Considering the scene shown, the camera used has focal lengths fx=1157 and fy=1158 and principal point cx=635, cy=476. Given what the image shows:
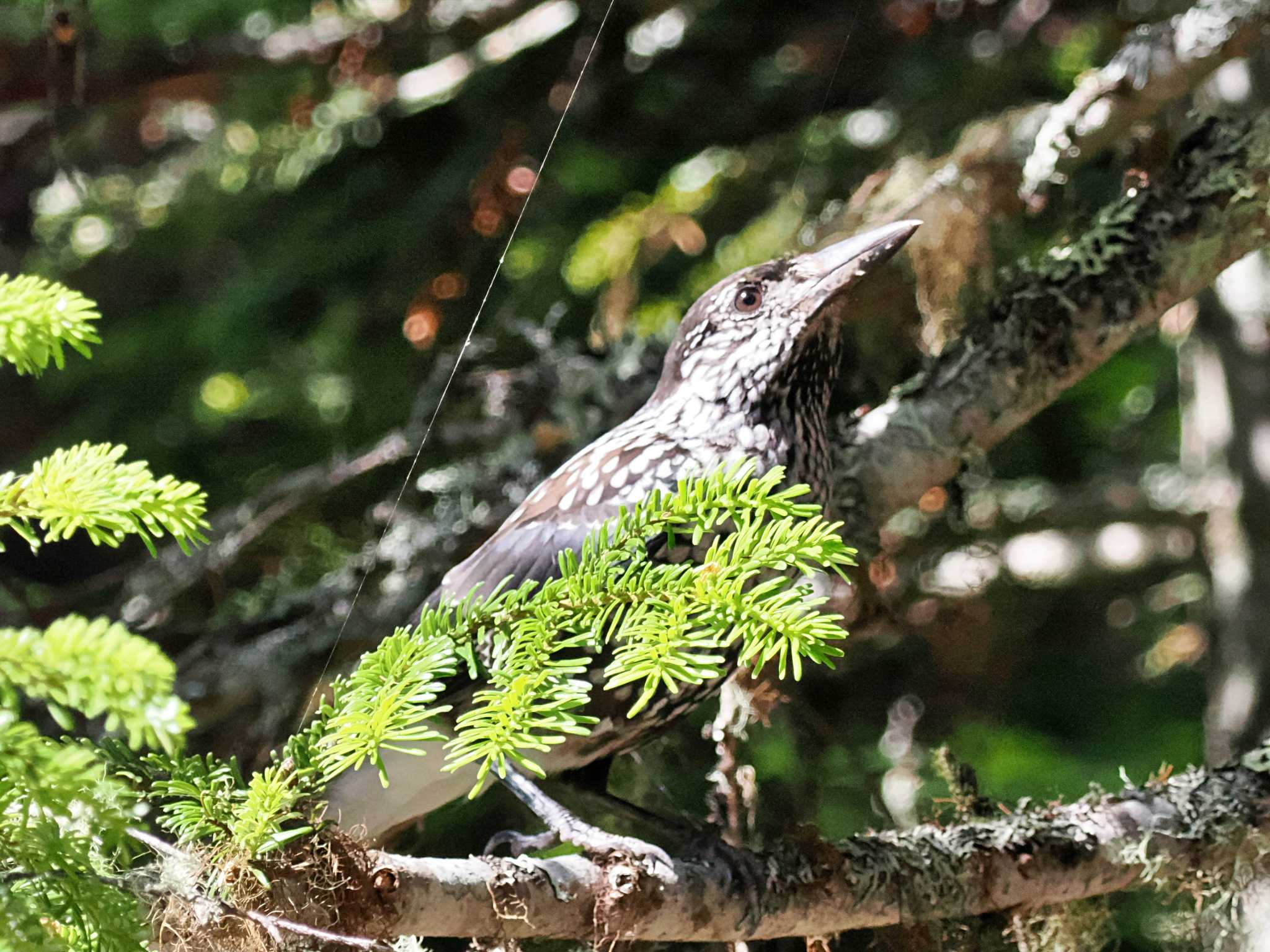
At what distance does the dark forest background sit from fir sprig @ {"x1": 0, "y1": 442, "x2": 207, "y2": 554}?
279 millimetres

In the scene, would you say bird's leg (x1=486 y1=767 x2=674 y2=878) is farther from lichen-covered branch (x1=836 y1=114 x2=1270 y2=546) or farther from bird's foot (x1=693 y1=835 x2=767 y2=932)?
lichen-covered branch (x1=836 y1=114 x2=1270 y2=546)

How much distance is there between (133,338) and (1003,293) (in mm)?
1130

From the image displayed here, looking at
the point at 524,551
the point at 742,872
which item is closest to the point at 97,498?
the point at 524,551

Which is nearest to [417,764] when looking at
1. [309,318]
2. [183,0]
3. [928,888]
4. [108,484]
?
[108,484]

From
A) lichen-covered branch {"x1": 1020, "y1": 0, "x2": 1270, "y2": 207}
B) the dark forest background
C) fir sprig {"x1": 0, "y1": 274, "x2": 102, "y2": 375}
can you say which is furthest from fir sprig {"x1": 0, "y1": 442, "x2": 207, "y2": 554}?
lichen-covered branch {"x1": 1020, "y1": 0, "x2": 1270, "y2": 207}

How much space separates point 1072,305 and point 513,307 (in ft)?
2.53

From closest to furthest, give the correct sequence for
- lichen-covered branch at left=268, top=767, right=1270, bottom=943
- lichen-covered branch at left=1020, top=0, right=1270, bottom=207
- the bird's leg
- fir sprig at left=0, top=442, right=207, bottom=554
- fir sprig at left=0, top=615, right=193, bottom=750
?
fir sprig at left=0, top=615, right=193, bottom=750 → fir sprig at left=0, top=442, right=207, bottom=554 → lichen-covered branch at left=268, top=767, right=1270, bottom=943 → the bird's leg → lichen-covered branch at left=1020, top=0, right=1270, bottom=207

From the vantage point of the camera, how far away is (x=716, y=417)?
3.48 ft

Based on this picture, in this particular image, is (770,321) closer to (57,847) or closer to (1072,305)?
(1072,305)

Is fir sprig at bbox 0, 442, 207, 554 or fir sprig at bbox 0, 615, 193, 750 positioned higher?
fir sprig at bbox 0, 442, 207, 554

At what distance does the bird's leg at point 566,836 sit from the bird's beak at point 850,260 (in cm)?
51

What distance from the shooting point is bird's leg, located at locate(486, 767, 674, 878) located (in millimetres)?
1017

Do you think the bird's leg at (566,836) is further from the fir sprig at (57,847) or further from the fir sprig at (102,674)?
the fir sprig at (102,674)

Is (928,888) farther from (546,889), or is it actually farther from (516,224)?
(516,224)
